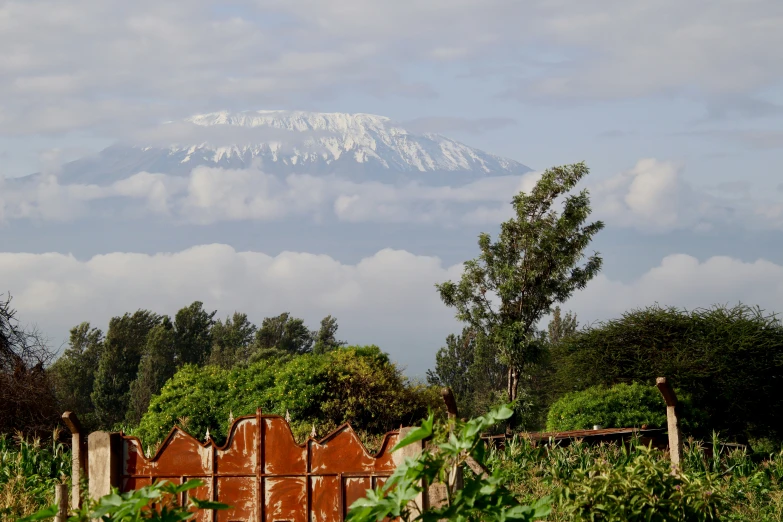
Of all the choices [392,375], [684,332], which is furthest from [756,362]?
[392,375]

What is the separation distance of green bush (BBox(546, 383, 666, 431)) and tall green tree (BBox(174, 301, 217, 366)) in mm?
24082

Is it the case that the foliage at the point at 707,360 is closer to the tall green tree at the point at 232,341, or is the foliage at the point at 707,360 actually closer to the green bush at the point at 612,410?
the green bush at the point at 612,410

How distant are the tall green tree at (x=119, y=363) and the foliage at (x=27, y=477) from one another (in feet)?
77.4

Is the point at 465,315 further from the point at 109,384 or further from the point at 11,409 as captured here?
the point at 109,384

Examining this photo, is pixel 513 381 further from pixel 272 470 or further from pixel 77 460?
pixel 77 460

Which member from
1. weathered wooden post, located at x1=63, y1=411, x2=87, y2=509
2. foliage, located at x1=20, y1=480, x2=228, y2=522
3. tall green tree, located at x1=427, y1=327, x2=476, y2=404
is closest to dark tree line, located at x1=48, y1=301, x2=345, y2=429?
tall green tree, located at x1=427, y1=327, x2=476, y2=404

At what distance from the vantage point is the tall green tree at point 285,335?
44.2 m

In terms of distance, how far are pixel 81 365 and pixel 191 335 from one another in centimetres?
511

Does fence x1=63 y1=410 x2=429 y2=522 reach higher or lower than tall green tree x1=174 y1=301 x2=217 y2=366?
lower

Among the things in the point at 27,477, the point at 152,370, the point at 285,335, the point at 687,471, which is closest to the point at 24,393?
the point at 27,477

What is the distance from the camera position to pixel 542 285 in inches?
877

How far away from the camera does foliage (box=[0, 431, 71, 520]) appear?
9906 millimetres

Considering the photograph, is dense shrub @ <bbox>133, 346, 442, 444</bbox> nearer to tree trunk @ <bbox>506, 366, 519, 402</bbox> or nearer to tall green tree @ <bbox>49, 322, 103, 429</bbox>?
tree trunk @ <bbox>506, 366, 519, 402</bbox>

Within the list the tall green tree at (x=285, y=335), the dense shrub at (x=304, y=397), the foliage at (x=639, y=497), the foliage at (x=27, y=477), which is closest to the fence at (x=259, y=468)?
the foliage at (x=639, y=497)
